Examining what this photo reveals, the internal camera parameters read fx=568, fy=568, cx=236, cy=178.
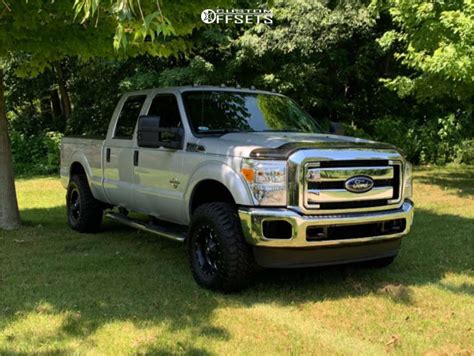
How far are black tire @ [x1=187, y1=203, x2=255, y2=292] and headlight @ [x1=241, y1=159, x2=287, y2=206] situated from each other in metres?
0.40

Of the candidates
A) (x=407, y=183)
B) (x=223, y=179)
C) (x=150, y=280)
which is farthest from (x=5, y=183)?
(x=407, y=183)

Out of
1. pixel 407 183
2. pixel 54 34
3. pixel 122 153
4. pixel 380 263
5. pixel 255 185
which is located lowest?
pixel 380 263

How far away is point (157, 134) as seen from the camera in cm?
589

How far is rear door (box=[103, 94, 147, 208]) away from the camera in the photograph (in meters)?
6.80

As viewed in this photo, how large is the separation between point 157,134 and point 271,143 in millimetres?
1341

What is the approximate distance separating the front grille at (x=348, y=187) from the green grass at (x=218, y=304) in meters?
0.85

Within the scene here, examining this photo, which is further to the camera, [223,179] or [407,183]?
[407,183]

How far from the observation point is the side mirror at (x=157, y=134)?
5.83m

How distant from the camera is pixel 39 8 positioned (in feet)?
21.6

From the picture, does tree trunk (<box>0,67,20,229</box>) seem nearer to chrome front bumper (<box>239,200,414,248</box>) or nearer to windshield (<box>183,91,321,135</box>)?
windshield (<box>183,91,321,135</box>)

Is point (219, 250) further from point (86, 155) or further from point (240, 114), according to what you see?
point (86, 155)

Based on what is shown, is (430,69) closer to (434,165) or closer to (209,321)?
(209,321)

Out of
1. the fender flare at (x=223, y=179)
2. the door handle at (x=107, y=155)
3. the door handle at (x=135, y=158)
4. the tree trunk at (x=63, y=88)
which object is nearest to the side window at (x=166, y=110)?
the door handle at (x=135, y=158)

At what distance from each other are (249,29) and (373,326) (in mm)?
13457
